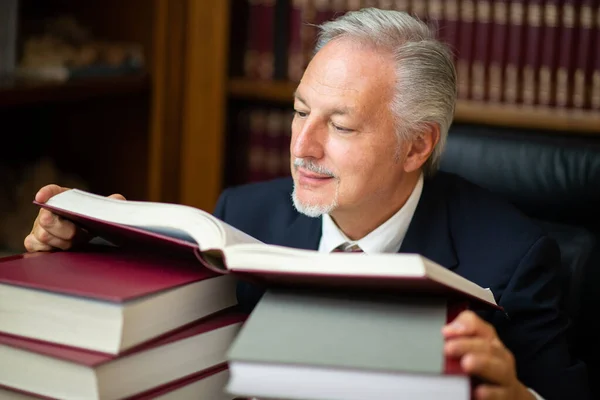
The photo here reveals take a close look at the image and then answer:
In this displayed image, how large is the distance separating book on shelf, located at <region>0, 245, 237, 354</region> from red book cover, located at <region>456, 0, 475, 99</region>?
1.50 metres

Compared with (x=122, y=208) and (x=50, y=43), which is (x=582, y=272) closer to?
(x=122, y=208)

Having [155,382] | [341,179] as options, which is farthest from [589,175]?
[155,382]

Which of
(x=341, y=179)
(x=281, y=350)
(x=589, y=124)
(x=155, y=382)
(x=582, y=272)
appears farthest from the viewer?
(x=589, y=124)

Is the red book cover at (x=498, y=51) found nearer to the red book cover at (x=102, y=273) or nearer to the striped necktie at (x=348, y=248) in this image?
the striped necktie at (x=348, y=248)

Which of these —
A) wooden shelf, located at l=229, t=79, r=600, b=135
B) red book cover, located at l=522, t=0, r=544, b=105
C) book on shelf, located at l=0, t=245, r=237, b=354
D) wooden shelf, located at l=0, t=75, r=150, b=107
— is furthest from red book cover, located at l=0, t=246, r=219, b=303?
red book cover, located at l=522, t=0, r=544, b=105

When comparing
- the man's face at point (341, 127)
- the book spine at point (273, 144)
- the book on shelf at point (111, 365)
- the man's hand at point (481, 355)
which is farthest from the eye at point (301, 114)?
the book spine at point (273, 144)

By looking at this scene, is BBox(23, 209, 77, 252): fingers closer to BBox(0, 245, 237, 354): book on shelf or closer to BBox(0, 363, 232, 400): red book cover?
BBox(0, 245, 237, 354): book on shelf

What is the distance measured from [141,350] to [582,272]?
0.96 m

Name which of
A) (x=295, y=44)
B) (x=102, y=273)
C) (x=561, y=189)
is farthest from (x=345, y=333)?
(x=295, y=44)

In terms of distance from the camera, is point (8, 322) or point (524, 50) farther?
point (524, 50)

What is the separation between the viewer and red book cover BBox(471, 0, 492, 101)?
2.44 metres

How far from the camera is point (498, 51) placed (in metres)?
2.46

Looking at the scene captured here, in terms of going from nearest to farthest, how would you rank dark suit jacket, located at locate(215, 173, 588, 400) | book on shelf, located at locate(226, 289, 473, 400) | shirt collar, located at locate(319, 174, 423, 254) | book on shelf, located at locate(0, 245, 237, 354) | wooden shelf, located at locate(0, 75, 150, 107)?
book on shelf, located at locate(226, 289, 473, 400) → book on shelf, located at locate(0, 245, 237, 354) → dark suit jacket, located at locate(215, 173, 588, 400) → shirt collar, located at locate(319, 174, 423, 254) → wooden shelf, located at locate(0, 75, 150, 107)

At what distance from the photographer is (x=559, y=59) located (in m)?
2.42
